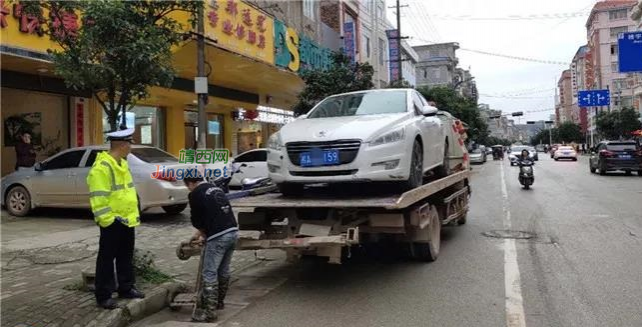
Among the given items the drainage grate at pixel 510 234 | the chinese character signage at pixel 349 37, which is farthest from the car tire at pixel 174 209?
the chinese character signage at pixel 349 37

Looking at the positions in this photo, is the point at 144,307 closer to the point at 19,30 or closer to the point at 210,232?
the point at 210,232

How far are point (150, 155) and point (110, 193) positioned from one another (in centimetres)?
651

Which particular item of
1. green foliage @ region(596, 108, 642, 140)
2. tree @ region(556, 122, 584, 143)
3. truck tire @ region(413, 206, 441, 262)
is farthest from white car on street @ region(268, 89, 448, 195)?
tree @ region(556, 122, 584, 143)

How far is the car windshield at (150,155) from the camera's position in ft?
37.4

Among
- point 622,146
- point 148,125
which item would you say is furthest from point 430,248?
point 622,146

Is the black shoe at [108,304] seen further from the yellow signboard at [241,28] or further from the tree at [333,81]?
the tree at [333,81]

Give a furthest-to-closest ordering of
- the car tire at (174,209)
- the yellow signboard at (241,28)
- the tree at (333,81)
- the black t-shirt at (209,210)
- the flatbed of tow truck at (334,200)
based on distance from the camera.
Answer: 1. the tree at (333,81)
2. the yellow signboard at (241,28)
3. the car tire at (174,209)
4. the flatbed of tow truck at (334,200)
5. the black t-shirt at (209,210)

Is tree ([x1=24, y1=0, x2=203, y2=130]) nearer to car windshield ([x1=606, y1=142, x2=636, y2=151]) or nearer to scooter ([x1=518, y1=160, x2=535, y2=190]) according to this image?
scooter ([x1=518, y1=160, x2=535, y2=190])

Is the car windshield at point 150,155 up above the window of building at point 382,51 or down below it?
below

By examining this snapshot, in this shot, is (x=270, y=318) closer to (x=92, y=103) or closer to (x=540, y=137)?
(x=92, y=103)

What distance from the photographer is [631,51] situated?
1086 inches

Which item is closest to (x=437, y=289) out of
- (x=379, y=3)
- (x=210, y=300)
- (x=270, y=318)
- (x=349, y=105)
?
(x=270, y=318)

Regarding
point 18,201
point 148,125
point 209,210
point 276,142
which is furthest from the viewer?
point 148,125

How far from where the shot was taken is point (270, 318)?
212 inches
